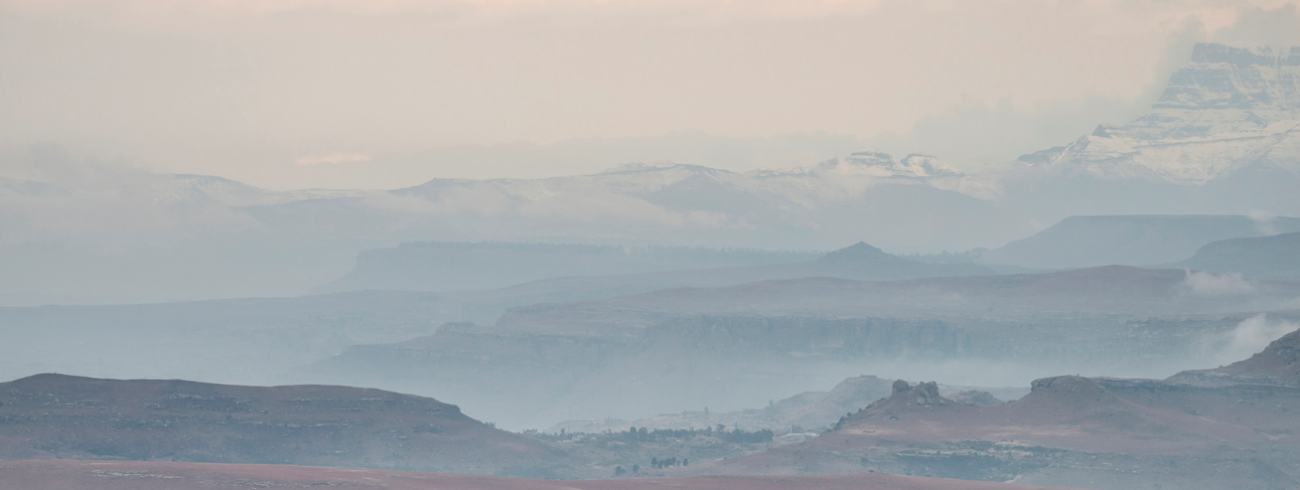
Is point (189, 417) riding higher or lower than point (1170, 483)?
higher

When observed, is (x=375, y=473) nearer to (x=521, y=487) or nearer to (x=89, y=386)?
(x=521, y=487)

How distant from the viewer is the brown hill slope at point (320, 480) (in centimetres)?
15238

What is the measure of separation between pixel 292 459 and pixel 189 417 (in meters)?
11.0

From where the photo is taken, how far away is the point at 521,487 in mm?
167875

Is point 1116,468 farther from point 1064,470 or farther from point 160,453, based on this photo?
point 160,453

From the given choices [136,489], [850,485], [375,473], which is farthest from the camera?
[850,485]

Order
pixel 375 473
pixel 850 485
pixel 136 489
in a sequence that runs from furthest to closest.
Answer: pixel 850 485 < pixel 375 473 < pixel 136 489

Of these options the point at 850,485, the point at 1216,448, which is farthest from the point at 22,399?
the point at 1216,448

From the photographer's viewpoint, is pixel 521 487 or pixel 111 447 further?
pixel 111 447

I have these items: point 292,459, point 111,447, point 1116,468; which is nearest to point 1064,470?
point 1116,468

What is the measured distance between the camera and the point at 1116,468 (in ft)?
648

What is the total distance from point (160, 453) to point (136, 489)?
132 feet

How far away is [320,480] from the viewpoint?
160 m

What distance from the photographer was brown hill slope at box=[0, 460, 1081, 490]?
500ft
